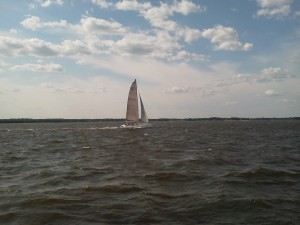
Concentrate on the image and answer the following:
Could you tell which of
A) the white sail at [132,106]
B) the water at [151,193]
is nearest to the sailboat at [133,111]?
the white sail at [132,106]

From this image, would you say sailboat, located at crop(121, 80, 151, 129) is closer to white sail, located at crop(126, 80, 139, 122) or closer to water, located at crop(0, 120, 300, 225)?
white sail, located at crop(126, 80, 139, 122)

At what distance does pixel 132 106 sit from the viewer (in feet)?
251

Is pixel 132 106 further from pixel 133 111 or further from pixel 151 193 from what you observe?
pixel 151 193

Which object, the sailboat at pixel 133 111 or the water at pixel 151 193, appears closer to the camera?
the water at pixel 151 193

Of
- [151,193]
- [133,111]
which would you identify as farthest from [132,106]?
[151,193]

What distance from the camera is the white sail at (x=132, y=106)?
75.7 metres

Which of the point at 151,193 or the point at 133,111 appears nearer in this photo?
the point at 151,193

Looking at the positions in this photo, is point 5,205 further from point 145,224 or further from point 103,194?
point 145,224

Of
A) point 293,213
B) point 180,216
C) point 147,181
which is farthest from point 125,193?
point 293,213

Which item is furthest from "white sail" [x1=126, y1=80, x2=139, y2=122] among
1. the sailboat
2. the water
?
the water

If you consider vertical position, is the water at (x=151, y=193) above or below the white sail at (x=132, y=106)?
below

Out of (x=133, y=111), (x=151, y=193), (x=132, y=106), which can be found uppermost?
(x=132, y=106)

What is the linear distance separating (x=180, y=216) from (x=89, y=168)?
1113cm

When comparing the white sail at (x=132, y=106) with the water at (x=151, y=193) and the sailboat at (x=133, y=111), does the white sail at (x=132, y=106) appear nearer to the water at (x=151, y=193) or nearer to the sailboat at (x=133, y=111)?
the sailboat at (x=133, y=111)
